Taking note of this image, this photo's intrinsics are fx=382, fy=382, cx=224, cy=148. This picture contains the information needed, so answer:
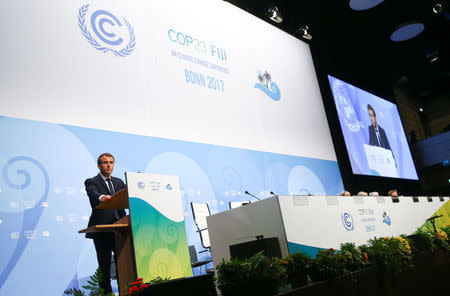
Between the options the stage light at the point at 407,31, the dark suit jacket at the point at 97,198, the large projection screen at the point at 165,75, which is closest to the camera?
the dark suit jacket at the point at 97,198

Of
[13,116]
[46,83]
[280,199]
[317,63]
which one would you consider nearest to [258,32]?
[317,63]

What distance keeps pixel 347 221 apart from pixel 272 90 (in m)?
3.74

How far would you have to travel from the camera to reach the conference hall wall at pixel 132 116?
319 centimetres

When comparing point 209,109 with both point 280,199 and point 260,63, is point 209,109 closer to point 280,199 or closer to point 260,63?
point 260,63

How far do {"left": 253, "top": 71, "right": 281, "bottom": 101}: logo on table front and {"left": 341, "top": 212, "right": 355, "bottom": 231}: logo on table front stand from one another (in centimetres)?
346

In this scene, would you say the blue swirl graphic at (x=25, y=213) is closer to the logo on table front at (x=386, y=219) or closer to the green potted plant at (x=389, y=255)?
the green potted plant at (x=389, y=255)

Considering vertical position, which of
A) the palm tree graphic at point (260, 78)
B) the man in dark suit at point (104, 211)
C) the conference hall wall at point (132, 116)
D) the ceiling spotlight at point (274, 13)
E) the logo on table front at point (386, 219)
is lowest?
the logo on table front at point (386, 219)

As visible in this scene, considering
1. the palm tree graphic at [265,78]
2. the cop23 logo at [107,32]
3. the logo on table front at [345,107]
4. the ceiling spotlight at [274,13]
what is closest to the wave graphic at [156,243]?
the cop23 logo at [107,32]

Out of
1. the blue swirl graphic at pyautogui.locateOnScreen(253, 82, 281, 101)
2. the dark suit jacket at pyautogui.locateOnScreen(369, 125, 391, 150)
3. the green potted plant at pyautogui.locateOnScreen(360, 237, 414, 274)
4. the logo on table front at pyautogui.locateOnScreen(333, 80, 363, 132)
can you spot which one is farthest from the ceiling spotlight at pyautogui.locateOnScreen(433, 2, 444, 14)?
the green potted plant at pyautogui.locateOnScreen(360, 237, 414, 274)

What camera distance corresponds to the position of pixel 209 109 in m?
4.99

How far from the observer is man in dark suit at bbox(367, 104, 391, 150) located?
7.62 metres

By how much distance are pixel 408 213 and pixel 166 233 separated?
2205 mm

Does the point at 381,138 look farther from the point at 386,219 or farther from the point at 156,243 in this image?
the point at 156,243

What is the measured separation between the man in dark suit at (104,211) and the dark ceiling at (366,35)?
386 centimetres
